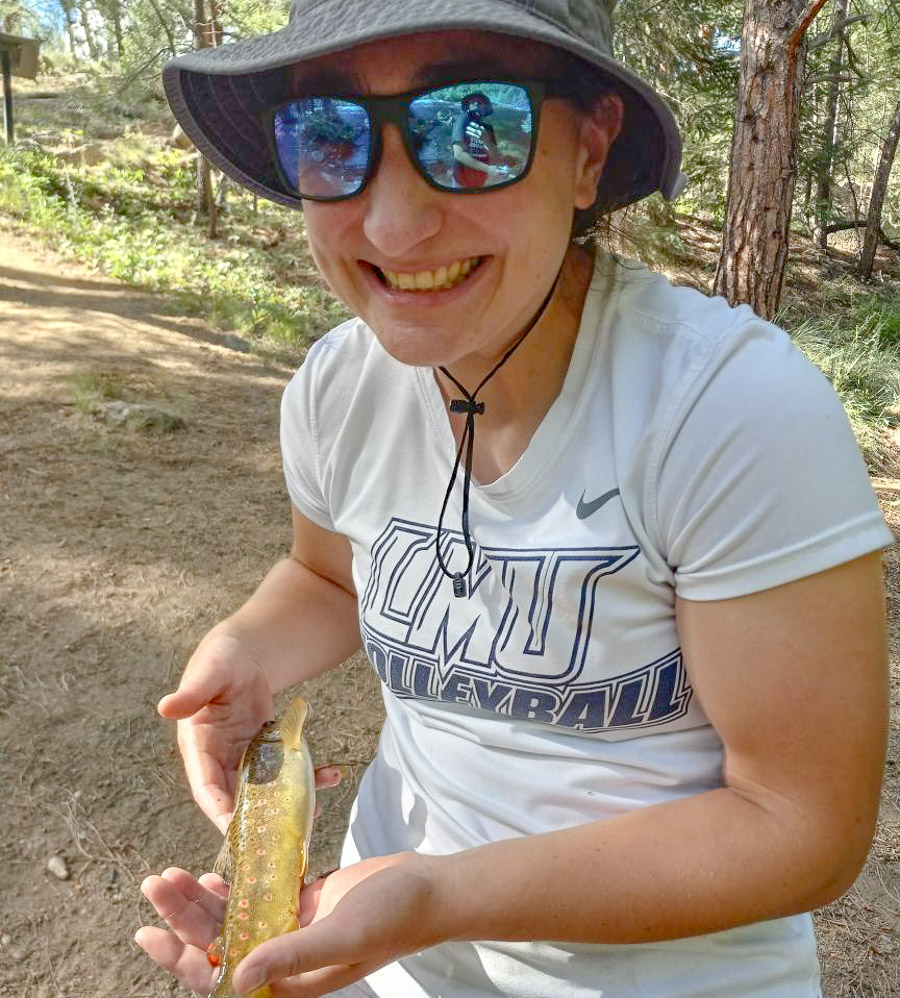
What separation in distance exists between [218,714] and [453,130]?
104cm

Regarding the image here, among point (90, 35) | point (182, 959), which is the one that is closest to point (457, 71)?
point (182, 959)

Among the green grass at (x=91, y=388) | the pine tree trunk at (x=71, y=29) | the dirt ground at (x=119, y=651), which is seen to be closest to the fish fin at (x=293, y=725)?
the dirt ground at (x=119, y=651)

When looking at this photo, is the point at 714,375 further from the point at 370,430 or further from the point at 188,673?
the point at 188,673

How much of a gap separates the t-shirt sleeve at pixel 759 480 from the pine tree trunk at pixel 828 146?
13083 millimetres

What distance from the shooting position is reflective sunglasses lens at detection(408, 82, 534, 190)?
1103 mm

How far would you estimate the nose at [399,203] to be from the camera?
1.13m

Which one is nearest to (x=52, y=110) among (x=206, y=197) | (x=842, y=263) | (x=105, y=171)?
(x=105, y=171)

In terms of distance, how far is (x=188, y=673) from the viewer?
1525mm

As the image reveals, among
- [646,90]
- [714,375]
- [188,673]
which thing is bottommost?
[188,673]

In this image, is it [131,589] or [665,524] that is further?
[131,589]

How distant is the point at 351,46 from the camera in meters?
1.07

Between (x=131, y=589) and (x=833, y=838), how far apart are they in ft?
11.2

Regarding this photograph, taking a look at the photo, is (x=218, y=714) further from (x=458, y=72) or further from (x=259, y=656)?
(x=458, y=72)

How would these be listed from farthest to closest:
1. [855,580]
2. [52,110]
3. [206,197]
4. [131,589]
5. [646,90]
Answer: [52,110], [206,197], [131,589], [646,90], [855,580]
